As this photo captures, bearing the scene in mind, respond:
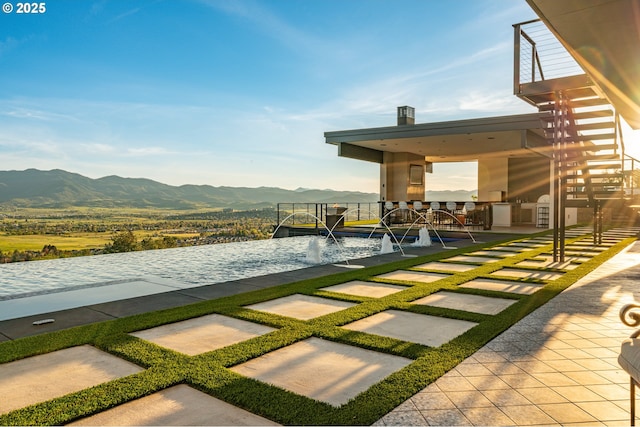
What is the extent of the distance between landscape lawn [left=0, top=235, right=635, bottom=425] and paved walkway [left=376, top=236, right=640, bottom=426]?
11cm

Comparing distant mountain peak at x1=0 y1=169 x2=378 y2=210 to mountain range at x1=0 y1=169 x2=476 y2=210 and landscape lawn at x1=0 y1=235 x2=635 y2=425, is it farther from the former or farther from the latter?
landscape lawn at x1=0 y1=235 x2=635 y2=425

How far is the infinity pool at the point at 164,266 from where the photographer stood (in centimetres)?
551

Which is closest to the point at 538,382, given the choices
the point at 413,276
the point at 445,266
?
the point at 413,276

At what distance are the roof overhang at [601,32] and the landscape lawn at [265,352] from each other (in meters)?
2.53

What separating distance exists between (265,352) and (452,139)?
12.5 m

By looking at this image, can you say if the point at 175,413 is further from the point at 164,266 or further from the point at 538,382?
the point at 164,266

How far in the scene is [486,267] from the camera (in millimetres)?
6242

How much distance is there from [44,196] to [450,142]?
15474 mm

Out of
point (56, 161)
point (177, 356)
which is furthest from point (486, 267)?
point (56, 161)

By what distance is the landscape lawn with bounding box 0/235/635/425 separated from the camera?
196 centimetres

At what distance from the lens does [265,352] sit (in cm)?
273

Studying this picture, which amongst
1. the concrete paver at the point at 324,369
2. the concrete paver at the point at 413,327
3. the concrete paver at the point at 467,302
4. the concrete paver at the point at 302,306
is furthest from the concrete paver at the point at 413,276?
the concrete paver at the point at 324,369

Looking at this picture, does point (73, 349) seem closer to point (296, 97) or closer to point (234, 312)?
point (234, 312)

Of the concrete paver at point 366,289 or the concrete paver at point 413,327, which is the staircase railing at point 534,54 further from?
the concrete paver at point 413,327
